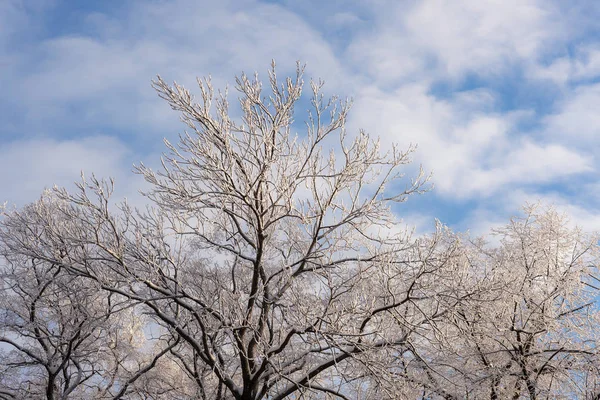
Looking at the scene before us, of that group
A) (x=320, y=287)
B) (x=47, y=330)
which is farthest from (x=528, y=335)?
(x=47, y=330)

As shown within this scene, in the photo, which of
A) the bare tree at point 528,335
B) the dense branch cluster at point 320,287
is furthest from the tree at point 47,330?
the bare tree at point 528,335

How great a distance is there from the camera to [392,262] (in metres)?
10.7

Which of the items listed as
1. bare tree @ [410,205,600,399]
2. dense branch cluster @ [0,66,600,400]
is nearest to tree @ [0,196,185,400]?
dense branch cluster @ [0,66,600,400]

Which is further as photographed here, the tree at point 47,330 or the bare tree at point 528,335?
the tree at point 47,330

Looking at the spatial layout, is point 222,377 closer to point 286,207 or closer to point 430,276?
point 286,207

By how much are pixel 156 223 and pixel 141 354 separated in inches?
354

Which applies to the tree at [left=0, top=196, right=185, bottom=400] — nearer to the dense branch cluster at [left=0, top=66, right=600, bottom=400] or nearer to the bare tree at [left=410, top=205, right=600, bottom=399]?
the dense branch cluster at [left=0, top=66, right=600, bottom=400]

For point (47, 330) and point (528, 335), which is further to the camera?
point (47, 330)

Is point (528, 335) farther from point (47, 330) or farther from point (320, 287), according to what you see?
point (47, 330)

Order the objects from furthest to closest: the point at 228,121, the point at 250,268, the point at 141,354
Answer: the point at 141,354 < the point at 250,268 < the point at 228,121

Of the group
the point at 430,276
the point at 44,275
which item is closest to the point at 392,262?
the point at 430,276

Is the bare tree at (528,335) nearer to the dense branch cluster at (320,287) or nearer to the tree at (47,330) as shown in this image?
the dense branch cluster at (320,287)

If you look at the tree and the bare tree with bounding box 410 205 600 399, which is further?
the tree

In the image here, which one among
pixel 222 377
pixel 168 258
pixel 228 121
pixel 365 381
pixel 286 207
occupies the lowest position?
pixel 222 377
